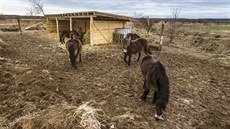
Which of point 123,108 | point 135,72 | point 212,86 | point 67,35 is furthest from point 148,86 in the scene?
point 67,35

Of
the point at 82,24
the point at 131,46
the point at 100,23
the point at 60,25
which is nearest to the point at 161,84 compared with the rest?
the point at 131,46

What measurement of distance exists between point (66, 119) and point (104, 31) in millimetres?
10614

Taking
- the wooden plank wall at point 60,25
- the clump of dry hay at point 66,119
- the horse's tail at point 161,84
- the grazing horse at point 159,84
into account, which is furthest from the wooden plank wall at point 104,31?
the clump of dry hay at point 66,119

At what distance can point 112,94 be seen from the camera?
5.60 m

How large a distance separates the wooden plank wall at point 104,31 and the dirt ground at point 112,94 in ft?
15.4

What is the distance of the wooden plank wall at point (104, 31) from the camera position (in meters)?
13.3

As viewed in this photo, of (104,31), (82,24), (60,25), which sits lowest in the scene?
(104,31)

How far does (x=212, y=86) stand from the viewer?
708cm

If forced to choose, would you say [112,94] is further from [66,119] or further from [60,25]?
[60,25]

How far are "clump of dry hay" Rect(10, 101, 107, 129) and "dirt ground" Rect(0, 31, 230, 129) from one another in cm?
2

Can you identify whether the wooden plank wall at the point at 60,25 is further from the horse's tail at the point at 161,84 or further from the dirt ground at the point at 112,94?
the horse's tail at the point at 161,84

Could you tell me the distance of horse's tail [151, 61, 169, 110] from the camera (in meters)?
4.15

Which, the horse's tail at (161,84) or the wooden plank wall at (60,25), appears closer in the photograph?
the horse's tail at (161,84)

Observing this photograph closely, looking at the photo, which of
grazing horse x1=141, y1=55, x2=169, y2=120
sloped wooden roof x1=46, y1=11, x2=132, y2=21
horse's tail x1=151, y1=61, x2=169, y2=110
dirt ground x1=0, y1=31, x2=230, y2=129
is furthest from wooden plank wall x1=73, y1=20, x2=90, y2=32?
horse's tail x1=151, y1=61, x2=169, y2=110
